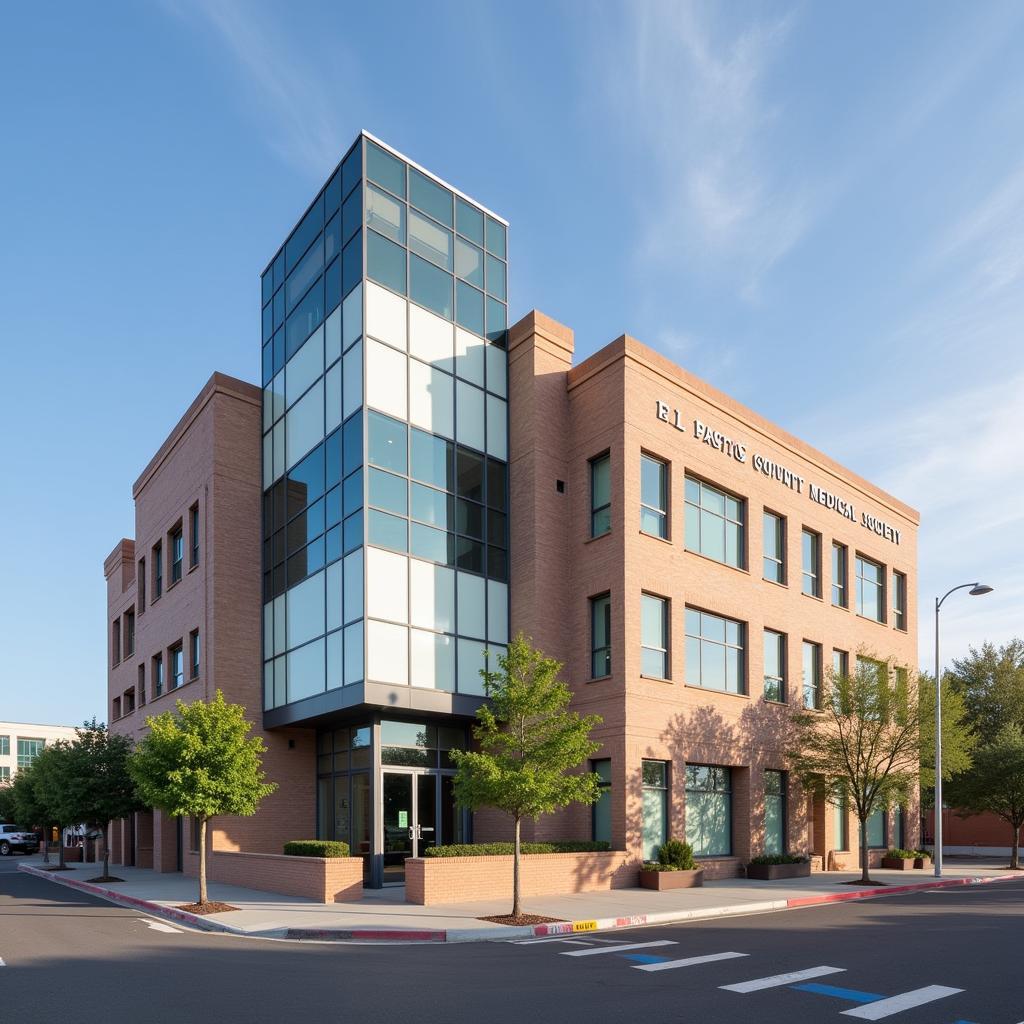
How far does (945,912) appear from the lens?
69.1ft

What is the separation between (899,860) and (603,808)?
518 inches

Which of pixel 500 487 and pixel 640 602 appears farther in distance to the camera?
pixel 500 487

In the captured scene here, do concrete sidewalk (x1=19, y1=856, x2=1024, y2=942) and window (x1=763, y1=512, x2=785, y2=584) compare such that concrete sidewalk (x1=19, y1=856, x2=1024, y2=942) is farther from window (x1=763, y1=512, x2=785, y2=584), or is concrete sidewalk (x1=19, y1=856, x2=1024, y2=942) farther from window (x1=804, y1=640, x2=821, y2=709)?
window (x1=763, y1=512, x2=785, y2=584)

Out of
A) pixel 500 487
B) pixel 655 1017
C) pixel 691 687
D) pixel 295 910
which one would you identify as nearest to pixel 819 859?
pixel 691 687

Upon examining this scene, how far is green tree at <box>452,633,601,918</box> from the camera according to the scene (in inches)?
762

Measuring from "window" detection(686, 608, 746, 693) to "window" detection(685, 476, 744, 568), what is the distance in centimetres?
190

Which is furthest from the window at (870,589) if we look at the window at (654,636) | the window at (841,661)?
the window at (654,636)

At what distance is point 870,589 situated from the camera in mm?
37906

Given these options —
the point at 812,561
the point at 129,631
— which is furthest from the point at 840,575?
the point at 129,631

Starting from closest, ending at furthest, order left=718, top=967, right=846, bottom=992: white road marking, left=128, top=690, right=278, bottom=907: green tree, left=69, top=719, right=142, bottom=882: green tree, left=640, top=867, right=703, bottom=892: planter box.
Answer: left=718, top=967, right=846, bottom=992: white road marking
left=128, top=690, right=278, bottom=907: green tree
left=640, top=867, right=703, bottom=892: planter box
left=69, top=719, right=142, bottom=882: green tree

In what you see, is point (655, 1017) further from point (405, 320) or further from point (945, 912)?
point (405, 320)

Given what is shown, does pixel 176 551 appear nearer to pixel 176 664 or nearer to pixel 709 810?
pixel 176 664

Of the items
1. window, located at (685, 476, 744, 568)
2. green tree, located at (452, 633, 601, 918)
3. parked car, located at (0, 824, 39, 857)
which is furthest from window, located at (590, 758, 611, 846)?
parked car, located at (0, 824, 39, 857)

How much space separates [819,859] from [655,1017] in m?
23.8
